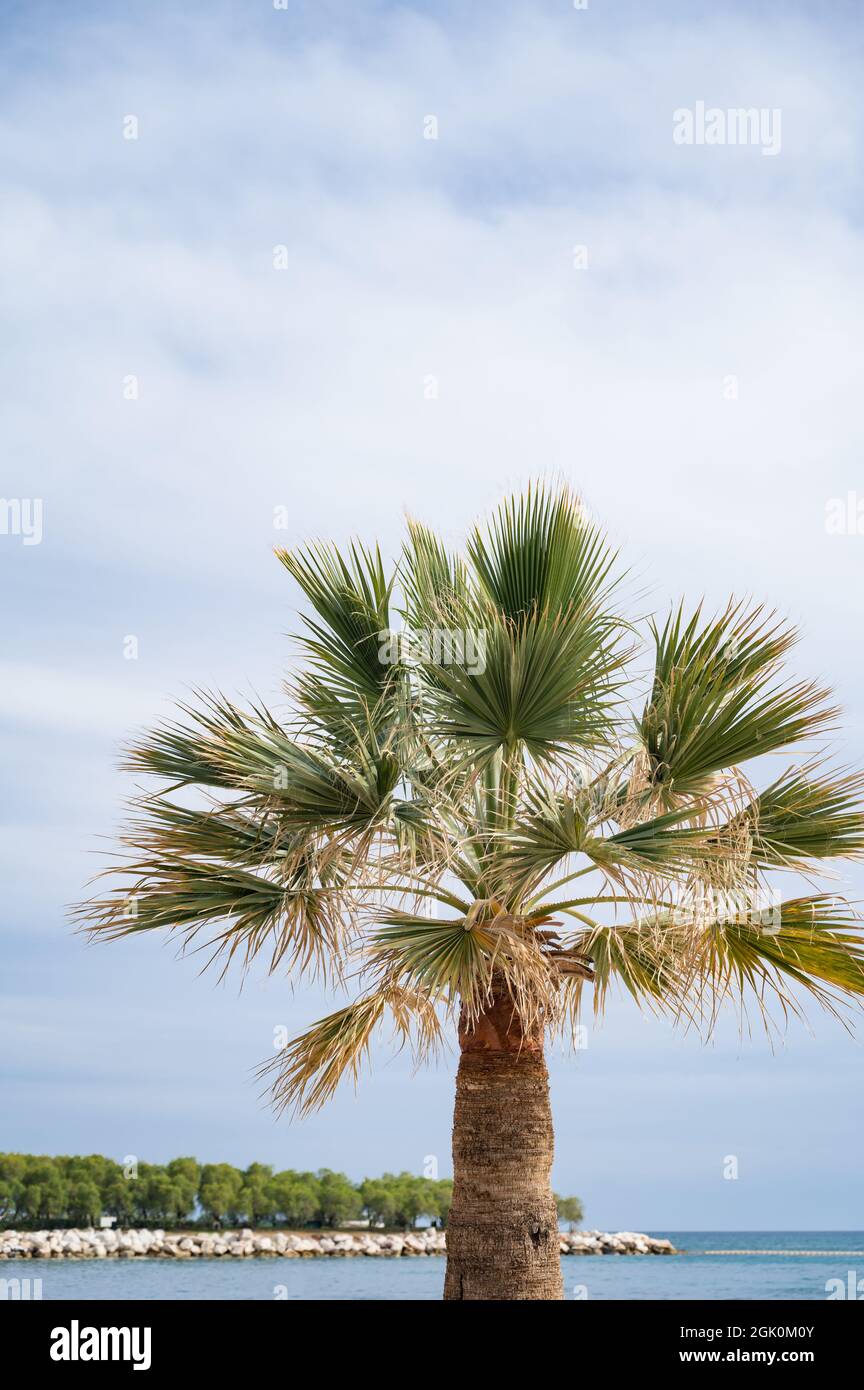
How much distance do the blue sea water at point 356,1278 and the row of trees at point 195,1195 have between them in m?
2.29

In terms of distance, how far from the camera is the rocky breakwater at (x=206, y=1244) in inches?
1184

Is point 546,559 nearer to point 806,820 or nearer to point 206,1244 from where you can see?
point 806,820

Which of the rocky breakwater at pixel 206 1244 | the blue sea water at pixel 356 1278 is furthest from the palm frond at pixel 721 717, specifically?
the rocky breakwater at pixel 206 1244

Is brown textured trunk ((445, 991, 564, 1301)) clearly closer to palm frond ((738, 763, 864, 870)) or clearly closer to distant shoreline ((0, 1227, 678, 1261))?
palm frond ((738, 763, 864, 870))

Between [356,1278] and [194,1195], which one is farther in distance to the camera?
[194,1195]

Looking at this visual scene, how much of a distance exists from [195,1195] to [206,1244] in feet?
9.29

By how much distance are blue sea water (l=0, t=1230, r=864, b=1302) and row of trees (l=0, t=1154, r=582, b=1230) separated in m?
2.29

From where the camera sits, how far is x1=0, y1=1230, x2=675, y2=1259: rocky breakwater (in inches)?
1184

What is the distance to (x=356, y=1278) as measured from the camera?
2934 centimetres
